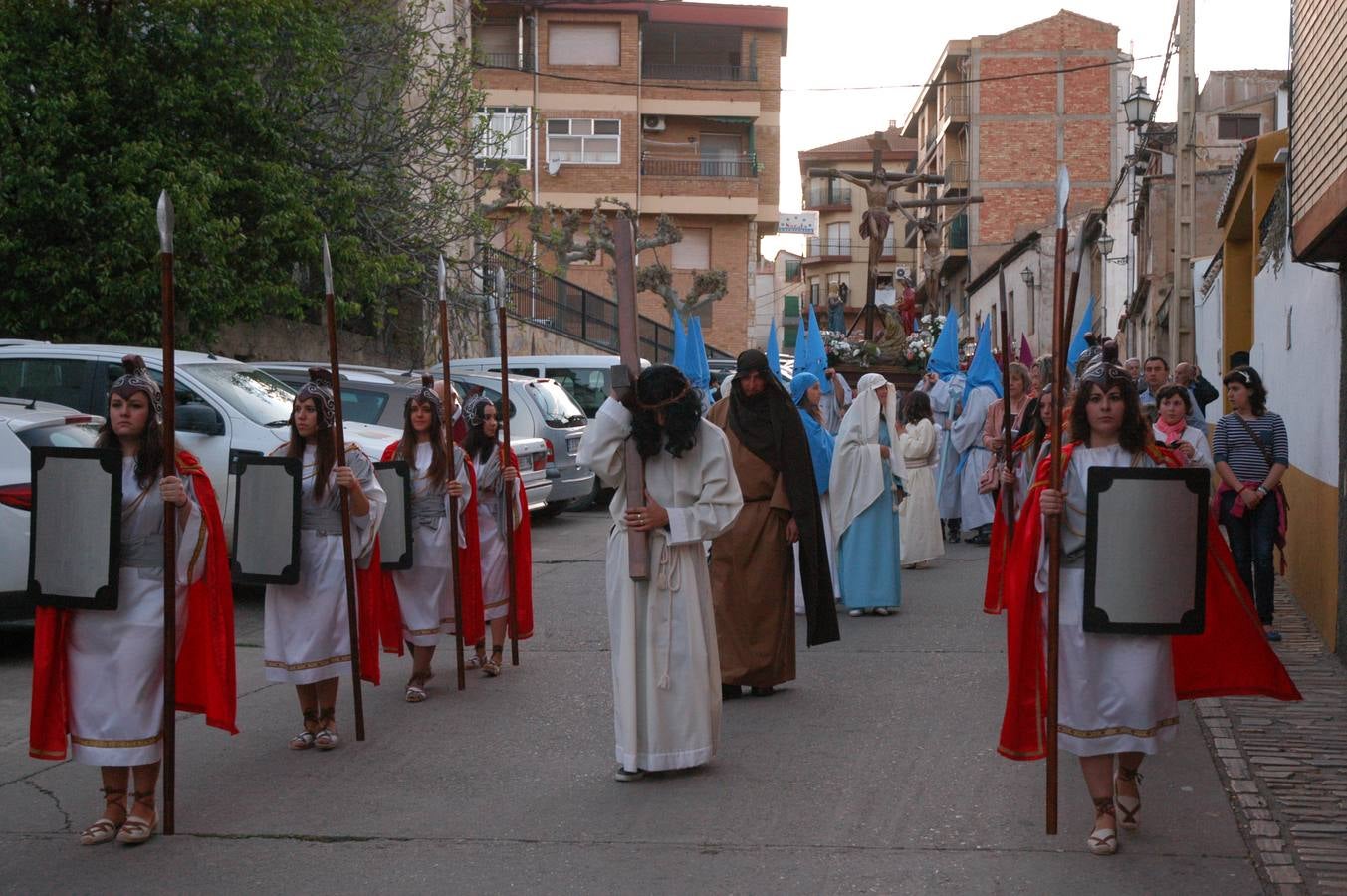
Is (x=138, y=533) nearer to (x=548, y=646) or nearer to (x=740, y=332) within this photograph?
(x=548, y=646)

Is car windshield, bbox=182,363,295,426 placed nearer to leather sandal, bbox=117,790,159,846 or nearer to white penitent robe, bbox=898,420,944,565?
white penitent robe, bbox=898,420,944,565

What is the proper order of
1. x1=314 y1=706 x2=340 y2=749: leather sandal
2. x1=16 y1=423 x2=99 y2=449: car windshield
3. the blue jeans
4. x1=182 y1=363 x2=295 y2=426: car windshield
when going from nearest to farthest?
x1=314 y1=706 x2=340 y2=749: leather sandal → x1=16 y1=423 x2=99 y2=449: car windshield → the blue jeans → x1=182 y1=363 x2=295 y2=426: car windshield

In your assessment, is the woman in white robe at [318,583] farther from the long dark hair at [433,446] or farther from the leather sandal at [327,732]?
the long dark hair at [433,446]

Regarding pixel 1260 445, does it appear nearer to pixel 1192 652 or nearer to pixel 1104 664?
pixel 1192 652

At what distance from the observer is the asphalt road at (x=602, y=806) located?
521 centimetres

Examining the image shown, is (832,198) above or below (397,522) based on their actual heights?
above

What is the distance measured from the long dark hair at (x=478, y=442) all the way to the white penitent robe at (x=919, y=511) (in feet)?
18.7

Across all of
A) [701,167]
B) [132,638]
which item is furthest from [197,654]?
[701,167]

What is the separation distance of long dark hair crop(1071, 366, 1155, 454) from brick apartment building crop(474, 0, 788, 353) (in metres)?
39.1

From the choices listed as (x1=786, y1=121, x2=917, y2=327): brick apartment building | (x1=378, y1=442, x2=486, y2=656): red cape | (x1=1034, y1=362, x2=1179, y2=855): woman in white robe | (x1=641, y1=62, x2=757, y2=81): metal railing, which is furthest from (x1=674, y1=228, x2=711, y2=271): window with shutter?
(x1=1034, y1=362, x2=1179, y2=855): woman in white robe

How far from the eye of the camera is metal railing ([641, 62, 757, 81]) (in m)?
46.0

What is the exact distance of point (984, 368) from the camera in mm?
15414

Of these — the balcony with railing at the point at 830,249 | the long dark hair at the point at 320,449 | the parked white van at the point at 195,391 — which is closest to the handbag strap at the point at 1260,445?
the long dark hair at the point at 320,449

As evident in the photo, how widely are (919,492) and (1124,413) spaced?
28.7ft
